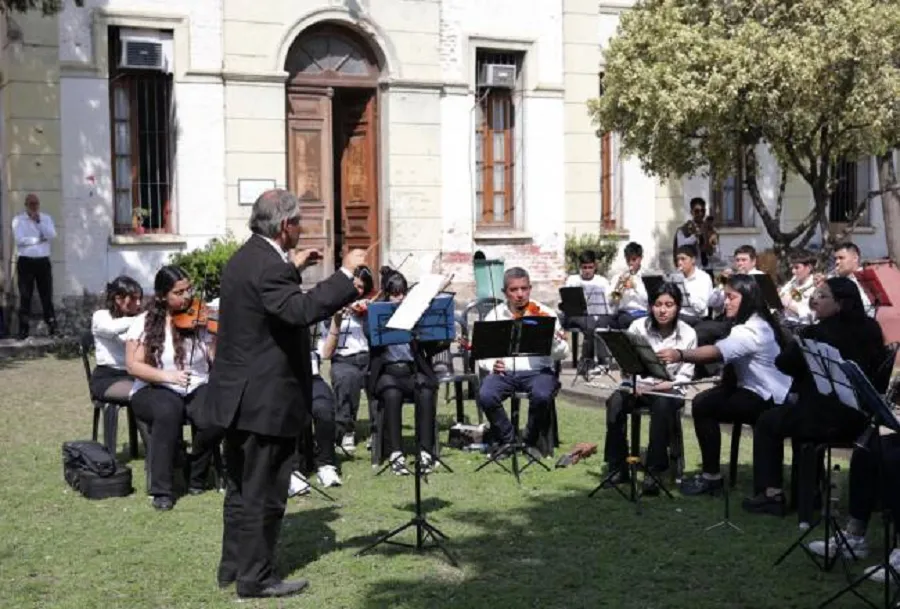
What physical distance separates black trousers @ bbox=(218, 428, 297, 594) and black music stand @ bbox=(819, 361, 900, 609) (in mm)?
2705

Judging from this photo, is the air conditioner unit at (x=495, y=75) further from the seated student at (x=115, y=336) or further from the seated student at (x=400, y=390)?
the seated student at (x=115, y=336)

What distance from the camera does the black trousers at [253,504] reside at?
22.2ft

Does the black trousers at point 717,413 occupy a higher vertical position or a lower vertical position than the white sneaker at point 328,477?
higher

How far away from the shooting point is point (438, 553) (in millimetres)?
7527

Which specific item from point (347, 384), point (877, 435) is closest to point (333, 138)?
point (347, 384)

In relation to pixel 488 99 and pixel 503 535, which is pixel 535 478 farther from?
pixel 488 99

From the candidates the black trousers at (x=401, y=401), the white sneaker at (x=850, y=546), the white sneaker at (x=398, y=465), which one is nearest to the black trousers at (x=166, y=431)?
the white sneaker at (x=398, y=465)

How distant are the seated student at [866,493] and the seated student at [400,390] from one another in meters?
3.32

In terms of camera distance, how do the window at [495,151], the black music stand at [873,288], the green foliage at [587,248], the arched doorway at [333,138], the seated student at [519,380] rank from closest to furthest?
the seated student at [519,380]
the black music stand at [873,288]
the arched doorway at [333,138]
the window at [495,151]
the green foliage at [587,248]

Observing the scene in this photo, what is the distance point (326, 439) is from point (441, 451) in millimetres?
1352

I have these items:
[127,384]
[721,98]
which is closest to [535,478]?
[127,384]

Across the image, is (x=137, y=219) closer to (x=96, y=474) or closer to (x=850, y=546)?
(x=96, y=474)

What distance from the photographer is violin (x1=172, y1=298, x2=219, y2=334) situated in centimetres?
928

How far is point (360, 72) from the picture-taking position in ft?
64.5
